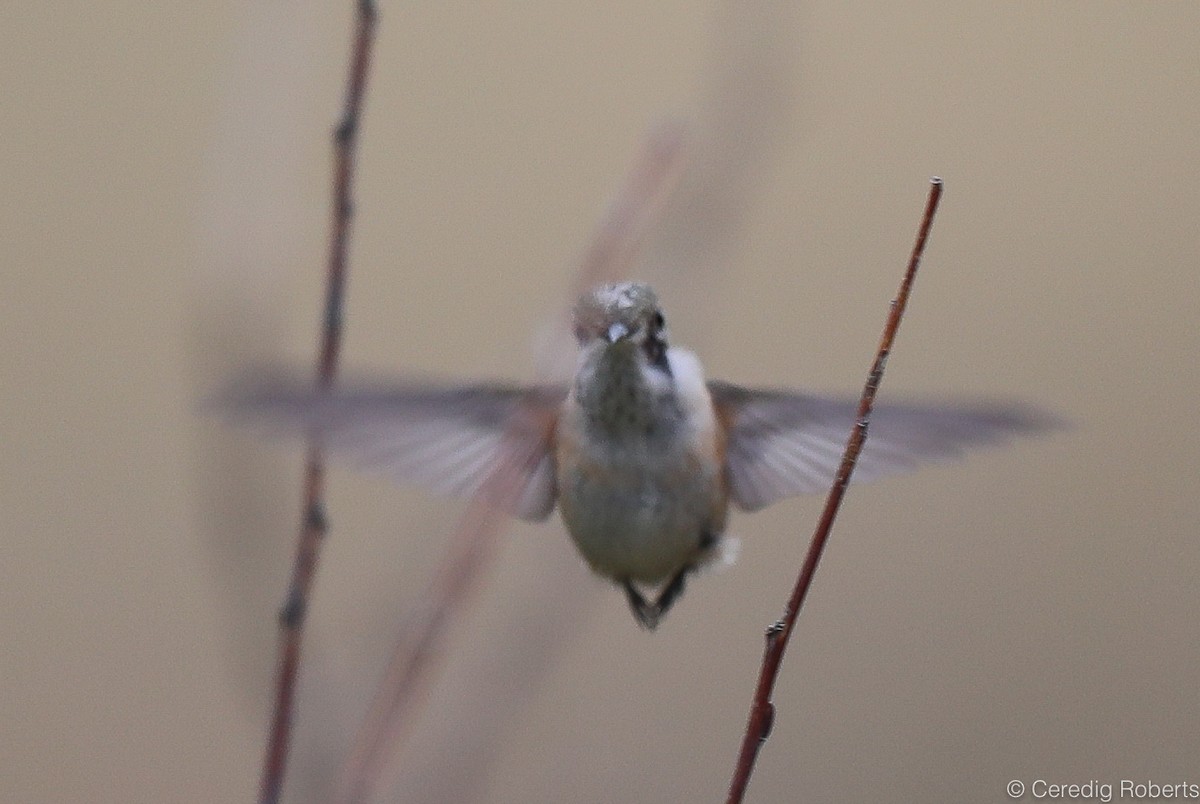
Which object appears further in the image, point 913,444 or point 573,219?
point 573,219

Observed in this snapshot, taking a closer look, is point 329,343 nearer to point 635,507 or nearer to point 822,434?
point 635,507

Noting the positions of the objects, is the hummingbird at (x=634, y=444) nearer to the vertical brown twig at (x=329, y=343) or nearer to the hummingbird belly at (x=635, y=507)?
the hummingbird belly at (x=635, y=507)

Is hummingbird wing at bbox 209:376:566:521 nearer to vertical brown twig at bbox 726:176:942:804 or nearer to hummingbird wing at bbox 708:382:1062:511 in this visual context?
hummingbird wing at bbox 708:382:1062:511

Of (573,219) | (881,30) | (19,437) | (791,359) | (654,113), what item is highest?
(881,30)

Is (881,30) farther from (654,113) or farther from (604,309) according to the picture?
(604,309)

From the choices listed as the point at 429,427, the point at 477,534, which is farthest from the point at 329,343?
the point at 429,427

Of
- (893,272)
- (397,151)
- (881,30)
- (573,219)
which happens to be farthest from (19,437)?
(881,30)

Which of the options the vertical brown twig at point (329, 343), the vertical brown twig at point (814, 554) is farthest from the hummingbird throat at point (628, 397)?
the vertical brown twig at point (814, 554)
